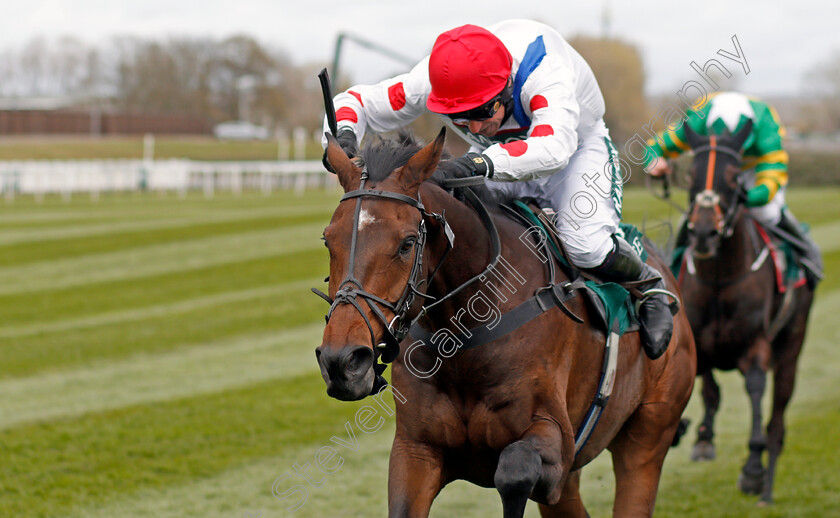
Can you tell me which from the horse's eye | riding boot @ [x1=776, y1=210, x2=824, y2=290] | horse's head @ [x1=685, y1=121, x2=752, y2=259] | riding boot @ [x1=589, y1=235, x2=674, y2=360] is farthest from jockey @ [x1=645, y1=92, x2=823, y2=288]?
the horse's eye

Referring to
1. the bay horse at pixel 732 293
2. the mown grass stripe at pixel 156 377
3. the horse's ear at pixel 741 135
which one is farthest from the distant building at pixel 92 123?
the horse's ear at pixel 741 135

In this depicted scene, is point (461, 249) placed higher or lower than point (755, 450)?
higher

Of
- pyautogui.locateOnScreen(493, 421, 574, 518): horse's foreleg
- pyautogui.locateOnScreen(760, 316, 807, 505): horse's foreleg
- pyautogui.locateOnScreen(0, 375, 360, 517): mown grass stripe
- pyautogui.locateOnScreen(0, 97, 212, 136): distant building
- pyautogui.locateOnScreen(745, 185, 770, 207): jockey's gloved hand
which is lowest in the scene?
pyautogui.locateOnScreen(0, 97, 212, 136): distant building

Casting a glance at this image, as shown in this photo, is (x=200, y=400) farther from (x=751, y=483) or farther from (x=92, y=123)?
(x=92, y=123)

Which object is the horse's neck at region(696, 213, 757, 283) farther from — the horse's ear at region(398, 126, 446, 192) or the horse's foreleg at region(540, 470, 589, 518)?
the horse's ear at region(398, 126, 446, 192)

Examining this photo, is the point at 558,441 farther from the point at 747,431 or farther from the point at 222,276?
the point at 222,276

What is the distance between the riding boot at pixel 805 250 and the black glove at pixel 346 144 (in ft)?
14.5

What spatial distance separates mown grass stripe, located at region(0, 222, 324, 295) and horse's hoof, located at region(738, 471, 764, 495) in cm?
929

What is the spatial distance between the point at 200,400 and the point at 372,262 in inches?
213

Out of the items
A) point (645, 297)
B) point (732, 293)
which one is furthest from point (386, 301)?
→ point (732, 293)

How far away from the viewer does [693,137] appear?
5.96 m

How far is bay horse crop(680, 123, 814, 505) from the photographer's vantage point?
570 centimetres

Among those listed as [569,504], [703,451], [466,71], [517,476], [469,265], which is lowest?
[703,451]

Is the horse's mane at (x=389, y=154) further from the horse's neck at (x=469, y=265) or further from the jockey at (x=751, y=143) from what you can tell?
the jockey at (x=751, y=143)
